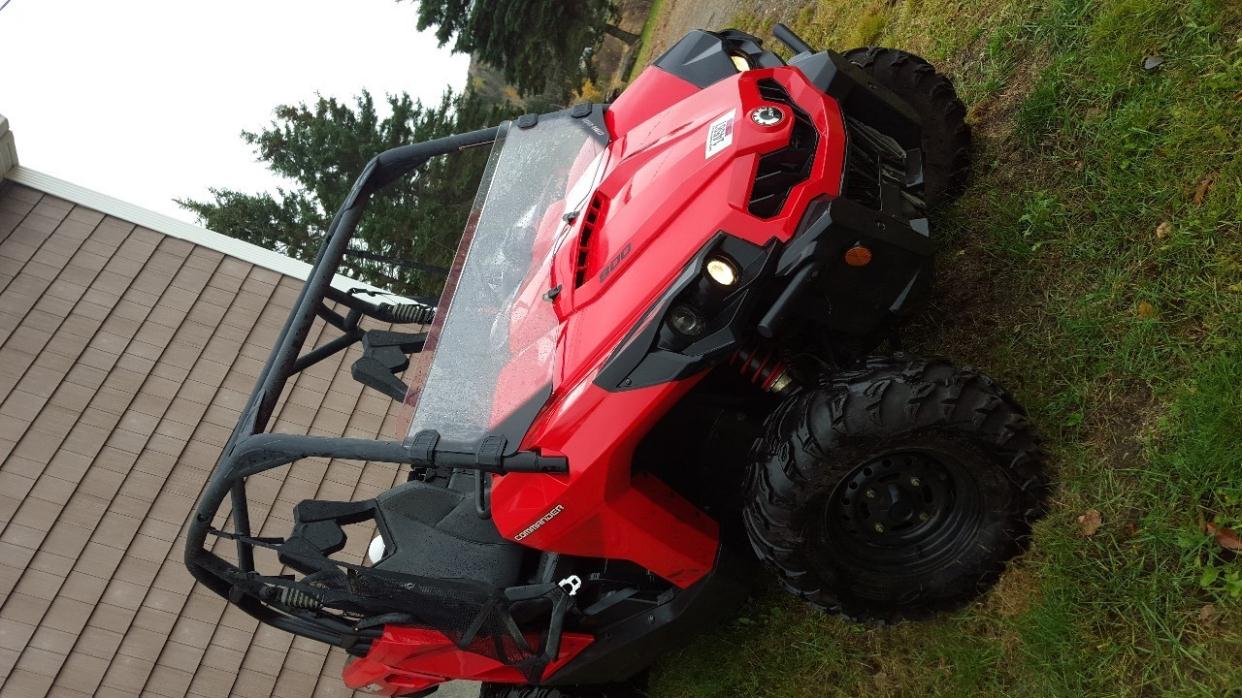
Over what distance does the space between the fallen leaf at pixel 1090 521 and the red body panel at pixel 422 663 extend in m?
1.65

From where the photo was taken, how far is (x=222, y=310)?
6320 millimetres

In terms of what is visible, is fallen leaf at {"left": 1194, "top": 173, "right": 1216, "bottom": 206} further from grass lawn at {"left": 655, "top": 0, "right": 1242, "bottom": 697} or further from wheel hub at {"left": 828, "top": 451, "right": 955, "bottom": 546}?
wheel hub at {"left": 828, "top": 451, "right": 955, "bottom": 546}

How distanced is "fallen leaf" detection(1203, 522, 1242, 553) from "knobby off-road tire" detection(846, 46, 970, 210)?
57.6 inches

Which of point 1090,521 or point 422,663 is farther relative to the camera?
point 422,663

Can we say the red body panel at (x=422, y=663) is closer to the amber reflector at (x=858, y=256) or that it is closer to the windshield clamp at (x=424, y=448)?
the windshield clamp at (x=424, y=448)

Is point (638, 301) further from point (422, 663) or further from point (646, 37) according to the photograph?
point (646, 37)

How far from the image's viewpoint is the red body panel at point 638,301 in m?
2.63

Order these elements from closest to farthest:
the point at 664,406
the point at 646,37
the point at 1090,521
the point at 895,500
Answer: the point at 664,406 → the point at 895,500 → the point at 1090,521 → the point at 646,37

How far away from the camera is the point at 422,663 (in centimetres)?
340

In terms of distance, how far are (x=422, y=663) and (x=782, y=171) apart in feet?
6.70

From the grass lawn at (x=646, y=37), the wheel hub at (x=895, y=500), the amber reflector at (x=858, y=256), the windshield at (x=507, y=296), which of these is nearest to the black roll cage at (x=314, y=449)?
the windshield at (x=507, y=296)

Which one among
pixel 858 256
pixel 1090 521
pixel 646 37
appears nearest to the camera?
pixel 858 256

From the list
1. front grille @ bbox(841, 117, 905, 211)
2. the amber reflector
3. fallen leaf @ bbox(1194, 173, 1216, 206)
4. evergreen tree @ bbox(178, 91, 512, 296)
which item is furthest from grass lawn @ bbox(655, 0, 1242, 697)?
evergreen tree @ bbox(178, 91, 512, 296)

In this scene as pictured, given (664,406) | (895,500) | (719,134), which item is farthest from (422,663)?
(719,134)
